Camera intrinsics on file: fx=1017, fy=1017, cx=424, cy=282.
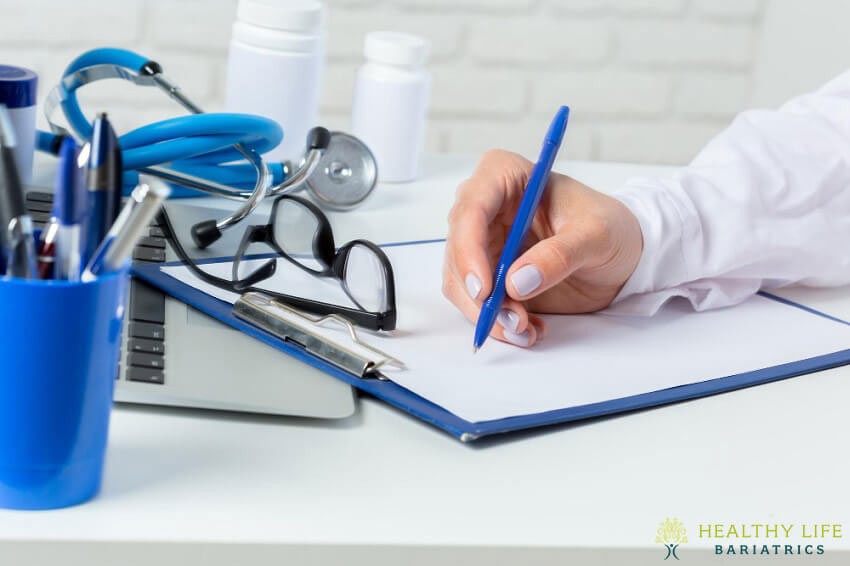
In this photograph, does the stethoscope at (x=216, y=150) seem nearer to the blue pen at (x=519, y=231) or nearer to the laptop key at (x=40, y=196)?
the laptop key at (x=40, y=196)

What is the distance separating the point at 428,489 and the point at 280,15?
489mm

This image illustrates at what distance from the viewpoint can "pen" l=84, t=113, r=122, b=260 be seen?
0.36 m

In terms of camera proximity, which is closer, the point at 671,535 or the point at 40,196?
the point at 671,535

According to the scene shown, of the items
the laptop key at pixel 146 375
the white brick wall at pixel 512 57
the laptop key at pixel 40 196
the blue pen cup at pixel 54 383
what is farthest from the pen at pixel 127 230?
the white brick wall at pixel 512 57

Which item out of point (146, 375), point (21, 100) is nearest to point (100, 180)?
point (146, 375)

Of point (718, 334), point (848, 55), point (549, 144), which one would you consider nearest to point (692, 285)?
point (718, 334)

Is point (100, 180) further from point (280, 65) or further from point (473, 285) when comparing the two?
point (280, 65)

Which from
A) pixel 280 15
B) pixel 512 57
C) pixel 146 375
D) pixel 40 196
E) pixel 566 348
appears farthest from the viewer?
pixel 512 57

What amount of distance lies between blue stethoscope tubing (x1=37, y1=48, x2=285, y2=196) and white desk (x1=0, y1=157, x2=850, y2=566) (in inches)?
11.8

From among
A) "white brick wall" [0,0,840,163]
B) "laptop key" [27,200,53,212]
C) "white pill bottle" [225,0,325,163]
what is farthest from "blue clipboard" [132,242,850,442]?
"white brick wall" [0,0,840,163]

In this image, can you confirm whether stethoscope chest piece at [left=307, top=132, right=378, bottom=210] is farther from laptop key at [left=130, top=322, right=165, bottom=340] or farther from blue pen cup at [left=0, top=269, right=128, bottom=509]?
blue pen cup at [left=0, top=269, right=128, bottom=509]

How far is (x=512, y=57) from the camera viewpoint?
61.8 inches

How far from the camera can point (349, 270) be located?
23.3 inches

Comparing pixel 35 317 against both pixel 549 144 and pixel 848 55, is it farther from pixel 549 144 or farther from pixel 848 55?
pixel 848 55
